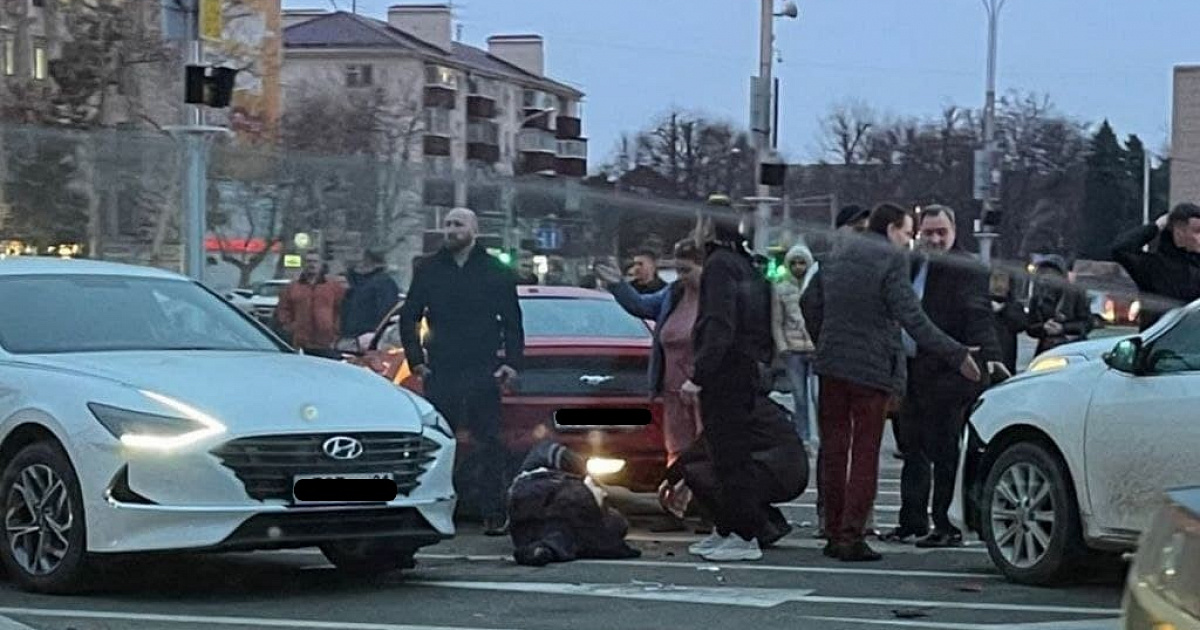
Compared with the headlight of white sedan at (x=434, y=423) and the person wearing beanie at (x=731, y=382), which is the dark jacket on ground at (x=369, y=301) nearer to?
the person wearing beanie at (x=731, y=382)

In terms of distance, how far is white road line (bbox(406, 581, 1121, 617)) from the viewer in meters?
8.83

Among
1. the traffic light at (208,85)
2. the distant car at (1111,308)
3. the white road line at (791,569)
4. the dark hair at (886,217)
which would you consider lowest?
the white road line at (791,569)

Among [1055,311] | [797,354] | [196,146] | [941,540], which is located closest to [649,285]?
[797,354]

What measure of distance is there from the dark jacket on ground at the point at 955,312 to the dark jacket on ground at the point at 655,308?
139 cm

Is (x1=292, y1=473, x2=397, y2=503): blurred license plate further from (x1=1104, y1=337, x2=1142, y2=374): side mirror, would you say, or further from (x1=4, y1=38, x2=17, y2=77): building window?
(x1=4, y1=38, x2=17, y2=77): building window

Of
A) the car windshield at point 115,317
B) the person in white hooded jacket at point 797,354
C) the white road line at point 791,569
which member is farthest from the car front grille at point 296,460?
the person in white hooded jacket at point 797,354

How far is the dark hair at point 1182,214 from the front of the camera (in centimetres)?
1085

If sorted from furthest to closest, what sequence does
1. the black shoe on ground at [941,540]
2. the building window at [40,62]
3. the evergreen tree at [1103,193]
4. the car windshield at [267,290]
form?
the evergreen tree at [1103,193], the building window at [40,62], the car windshield at [267,290], the black shoe on ground at [941,540]

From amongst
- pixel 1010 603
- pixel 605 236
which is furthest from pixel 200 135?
pixel 605 236

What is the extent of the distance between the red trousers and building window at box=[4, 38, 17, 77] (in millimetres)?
46560

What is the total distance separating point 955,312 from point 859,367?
115 cm

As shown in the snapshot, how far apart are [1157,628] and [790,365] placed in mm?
12477

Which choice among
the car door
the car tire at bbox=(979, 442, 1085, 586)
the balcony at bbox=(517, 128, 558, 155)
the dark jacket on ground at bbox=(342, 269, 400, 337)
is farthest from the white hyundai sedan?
the balcony at bbox=(517, 128, 558, 155)

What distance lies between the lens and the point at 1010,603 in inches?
353
